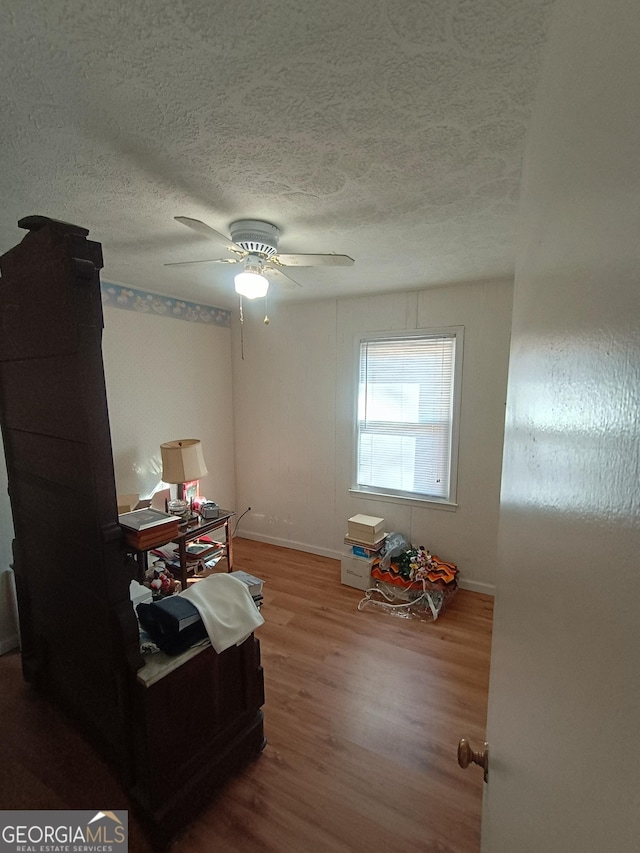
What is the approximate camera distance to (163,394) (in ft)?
10.6

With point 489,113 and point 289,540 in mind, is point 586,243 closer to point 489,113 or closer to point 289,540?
point 489,113

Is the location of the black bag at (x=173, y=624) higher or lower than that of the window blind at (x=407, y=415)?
lower

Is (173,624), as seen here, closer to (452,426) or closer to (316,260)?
(316,260)

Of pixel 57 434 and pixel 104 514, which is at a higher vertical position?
pixel 57 434

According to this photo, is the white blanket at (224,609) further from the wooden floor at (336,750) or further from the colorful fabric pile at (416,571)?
the colorful fabric pile at (416,571)

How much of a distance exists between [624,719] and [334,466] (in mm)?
3271

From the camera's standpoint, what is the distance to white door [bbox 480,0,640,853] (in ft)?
0.79

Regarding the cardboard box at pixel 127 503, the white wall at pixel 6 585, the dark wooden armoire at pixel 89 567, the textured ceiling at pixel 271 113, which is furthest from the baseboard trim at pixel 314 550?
the textured ceiling at pixel 271 113

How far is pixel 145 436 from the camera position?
3107mm

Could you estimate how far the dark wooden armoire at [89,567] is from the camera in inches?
44.9

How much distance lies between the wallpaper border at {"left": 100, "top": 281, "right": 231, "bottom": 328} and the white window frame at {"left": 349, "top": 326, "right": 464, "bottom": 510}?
1467mm

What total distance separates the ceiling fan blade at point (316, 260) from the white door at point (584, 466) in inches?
44.4

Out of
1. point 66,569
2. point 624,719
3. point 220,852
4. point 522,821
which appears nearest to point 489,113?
point 624,719

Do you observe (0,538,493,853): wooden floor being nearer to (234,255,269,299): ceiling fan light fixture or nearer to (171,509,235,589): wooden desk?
(171,509,235,589): wooden desk
